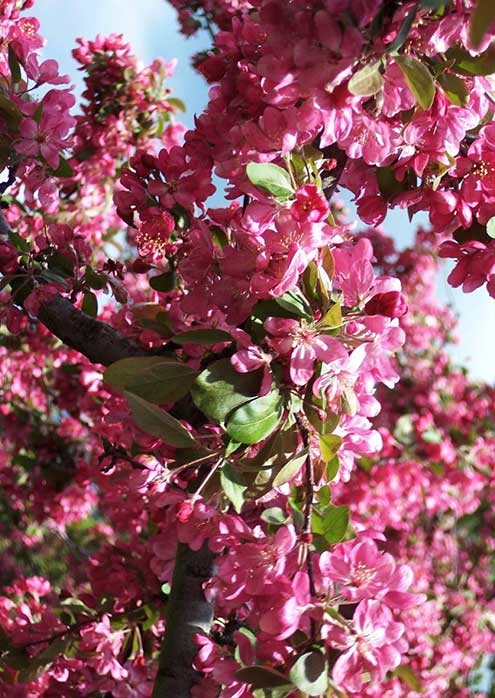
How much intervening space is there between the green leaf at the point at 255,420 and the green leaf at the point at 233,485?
0.21 ft

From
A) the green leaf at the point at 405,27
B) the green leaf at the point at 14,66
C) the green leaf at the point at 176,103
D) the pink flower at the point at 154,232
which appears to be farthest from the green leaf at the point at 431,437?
the green leaf at the point at 405,27

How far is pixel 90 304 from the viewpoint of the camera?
1.35 m

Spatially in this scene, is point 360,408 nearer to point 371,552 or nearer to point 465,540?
point 371,552

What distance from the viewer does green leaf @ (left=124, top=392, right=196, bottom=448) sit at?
89cm

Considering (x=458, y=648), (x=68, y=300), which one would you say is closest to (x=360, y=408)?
(x=68, y=300)

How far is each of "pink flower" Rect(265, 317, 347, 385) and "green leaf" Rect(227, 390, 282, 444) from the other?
0.04m

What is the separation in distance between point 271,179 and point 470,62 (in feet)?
0.96

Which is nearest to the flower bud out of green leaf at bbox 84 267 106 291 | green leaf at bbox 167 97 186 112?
green leaf at bbox 84 267 106 291

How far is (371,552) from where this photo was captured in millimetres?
875

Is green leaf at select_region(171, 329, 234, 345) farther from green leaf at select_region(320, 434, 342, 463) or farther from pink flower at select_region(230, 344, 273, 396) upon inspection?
green leaf at select_region(320, 434, 342, 463)

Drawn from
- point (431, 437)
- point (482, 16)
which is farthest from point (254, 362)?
point (431, 437)

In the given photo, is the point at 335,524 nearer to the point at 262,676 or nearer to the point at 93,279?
the point at 262,676

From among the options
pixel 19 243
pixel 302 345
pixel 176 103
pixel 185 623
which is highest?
pixel 176 103

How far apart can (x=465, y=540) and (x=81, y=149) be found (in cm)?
390
